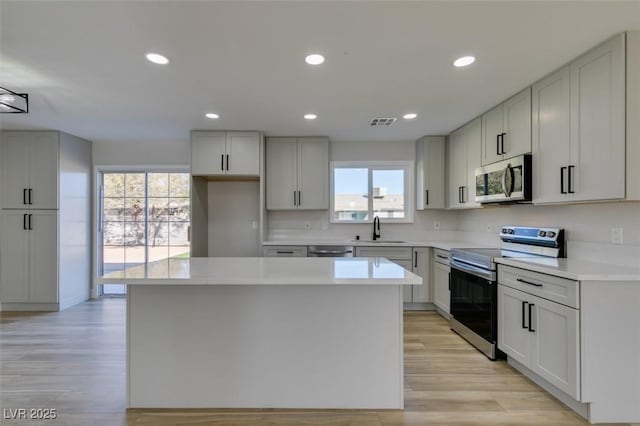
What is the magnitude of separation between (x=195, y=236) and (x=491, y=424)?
3.78 metres

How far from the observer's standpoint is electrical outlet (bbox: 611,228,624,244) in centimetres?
234

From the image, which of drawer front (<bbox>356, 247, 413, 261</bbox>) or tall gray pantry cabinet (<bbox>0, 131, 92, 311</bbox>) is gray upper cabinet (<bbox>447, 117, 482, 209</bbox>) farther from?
tall gray pantry cabinet (<bbox>0, 131, 92, 311</bbox>)

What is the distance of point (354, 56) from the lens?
2275mm

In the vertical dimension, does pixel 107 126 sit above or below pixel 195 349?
above

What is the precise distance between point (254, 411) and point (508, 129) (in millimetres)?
3244

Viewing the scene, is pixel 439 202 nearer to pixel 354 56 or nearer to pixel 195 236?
pixel 354 56

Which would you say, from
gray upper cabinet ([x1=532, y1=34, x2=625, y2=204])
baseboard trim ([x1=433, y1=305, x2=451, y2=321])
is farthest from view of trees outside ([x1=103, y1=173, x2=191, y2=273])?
gray upper cabinet ([x1=532, y1=34, x2=625, y2=204])

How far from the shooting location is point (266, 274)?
77.4 inches

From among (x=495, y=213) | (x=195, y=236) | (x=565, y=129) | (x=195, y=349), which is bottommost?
(x=195, y=349)

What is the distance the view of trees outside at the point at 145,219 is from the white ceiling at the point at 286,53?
61.3 inches

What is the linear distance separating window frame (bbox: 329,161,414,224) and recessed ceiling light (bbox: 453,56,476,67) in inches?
100

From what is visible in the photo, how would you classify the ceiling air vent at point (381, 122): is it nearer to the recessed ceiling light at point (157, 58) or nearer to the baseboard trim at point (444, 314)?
the recessed ceiling light at point (157, 58)

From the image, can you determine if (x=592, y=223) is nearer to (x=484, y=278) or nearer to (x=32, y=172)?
(x=484, y=278)

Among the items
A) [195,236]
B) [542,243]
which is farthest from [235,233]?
[542,243]
